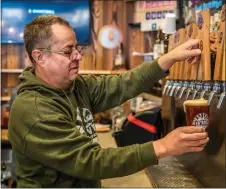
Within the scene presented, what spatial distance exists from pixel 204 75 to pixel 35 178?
2.24ft

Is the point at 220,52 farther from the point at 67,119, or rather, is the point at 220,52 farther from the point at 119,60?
the point at 119,60

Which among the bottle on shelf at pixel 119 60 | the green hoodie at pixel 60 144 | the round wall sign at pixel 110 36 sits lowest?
the green hoodie at pixel 60 144

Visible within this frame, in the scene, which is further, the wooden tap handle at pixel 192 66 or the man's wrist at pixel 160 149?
the wooden tap handle at pixel 192 66

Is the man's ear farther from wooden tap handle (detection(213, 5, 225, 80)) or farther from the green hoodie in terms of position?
wooden tap handle (detection(213, 5, 225, 80))

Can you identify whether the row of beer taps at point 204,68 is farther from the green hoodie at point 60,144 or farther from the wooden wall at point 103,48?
the wooden wall at point 103,48

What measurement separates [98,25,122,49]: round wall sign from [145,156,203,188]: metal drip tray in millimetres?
2427

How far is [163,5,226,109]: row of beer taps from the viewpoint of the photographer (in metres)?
1.01

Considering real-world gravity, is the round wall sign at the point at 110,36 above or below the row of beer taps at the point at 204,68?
above

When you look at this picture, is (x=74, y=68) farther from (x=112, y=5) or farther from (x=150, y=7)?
(x=112, y=5)

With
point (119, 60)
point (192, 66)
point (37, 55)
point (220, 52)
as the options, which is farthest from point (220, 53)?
point (119, 60)

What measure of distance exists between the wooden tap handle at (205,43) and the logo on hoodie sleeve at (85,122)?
49 centimetres

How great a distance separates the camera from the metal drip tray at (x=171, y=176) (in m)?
1.62

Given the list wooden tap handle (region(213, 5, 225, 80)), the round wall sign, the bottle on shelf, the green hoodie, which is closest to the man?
the green hoodie

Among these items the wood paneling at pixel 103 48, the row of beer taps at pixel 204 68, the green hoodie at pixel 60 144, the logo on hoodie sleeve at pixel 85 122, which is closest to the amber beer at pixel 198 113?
the row of beer taps at pixel 204 68
